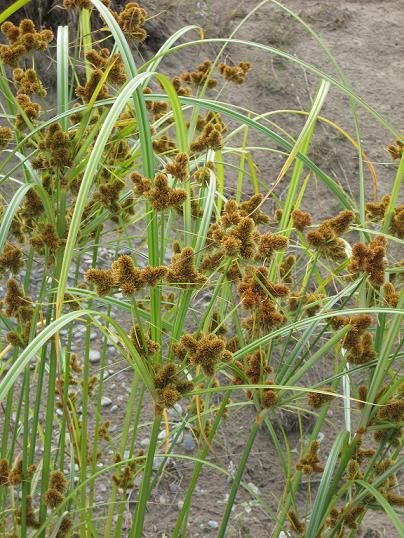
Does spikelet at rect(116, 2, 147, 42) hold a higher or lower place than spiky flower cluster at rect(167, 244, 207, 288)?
higher

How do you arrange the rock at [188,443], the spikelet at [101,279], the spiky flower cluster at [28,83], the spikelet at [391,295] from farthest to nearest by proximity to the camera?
the rock at [188,443] < the spiky flower cluster at [28,83] < the spikelet at [391,295] < the spikelet at [101,279]

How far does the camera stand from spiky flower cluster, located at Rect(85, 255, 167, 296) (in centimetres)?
87

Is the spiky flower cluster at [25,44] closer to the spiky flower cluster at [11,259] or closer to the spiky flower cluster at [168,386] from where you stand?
the spiky flower cluster at [11,259]

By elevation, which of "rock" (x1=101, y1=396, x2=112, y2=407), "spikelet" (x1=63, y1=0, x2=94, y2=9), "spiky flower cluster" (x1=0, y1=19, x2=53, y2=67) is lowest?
"rock" (x1=101, y1=396, x2=112, y2=407)

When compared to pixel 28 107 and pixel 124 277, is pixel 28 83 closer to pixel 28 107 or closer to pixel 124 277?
pixel 28 107

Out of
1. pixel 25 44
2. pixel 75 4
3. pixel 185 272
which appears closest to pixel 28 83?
pixel 25 44

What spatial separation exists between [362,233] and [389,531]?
1.44m

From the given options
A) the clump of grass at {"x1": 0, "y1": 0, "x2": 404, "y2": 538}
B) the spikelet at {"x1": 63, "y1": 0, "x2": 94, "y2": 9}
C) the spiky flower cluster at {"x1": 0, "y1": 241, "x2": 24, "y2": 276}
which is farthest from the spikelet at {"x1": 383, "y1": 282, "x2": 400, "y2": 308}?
the spikelet at {"x1": 63, "y1": 0, "x2": 94, "y2": 9}

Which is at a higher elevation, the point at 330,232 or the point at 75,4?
the point at 75,4

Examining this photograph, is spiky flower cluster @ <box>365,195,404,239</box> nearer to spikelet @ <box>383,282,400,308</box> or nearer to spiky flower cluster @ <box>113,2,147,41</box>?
spikelet @ <box>383,282,400,308</box>

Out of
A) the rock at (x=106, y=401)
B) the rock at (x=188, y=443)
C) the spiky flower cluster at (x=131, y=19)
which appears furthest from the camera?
the rock at (x=106, y=401)

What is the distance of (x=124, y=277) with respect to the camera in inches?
34.6

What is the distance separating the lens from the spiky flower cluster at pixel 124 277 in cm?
87

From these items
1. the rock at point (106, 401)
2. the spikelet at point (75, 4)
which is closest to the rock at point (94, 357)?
the rock at point (106, 401)
